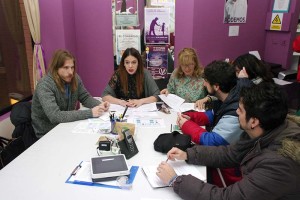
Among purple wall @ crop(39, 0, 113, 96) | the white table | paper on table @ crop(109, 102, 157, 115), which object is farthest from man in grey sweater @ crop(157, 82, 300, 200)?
purple wall @ crop(39, 0, 113, 96)

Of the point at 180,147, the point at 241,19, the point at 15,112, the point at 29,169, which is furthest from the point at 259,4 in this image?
the point at 29,169

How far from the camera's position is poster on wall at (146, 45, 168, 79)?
12.0 ft

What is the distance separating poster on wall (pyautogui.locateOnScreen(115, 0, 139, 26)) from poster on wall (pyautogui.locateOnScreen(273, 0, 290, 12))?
2.00 metres

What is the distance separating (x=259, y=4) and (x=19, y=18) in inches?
124

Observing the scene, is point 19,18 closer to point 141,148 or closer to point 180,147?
point 141,148

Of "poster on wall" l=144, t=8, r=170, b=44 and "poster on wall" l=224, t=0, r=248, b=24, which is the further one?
"poster on wall" l=224, t=0, r=248, b=24

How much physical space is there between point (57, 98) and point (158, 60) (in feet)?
5.61

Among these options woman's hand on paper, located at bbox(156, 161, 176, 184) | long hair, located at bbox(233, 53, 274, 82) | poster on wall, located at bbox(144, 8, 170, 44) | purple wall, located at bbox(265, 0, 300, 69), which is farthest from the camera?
purple wall, located at bbox(265, 0, 300, 69)

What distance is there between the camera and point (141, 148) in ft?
5.80

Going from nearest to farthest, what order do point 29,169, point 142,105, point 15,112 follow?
point 29,169 < point 15,112 < point 142,105

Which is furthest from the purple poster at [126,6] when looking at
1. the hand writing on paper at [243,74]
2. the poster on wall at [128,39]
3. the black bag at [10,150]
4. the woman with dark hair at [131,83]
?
the black bag at [10,150]

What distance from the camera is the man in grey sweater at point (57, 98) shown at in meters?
2.19

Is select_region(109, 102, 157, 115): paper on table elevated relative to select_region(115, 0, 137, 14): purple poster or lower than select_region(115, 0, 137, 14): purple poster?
lower

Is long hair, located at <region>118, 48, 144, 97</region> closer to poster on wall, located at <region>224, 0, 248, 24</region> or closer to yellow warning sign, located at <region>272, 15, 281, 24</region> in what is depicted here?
poster on wall, located at <region>224, 0, 248, 24</region>
